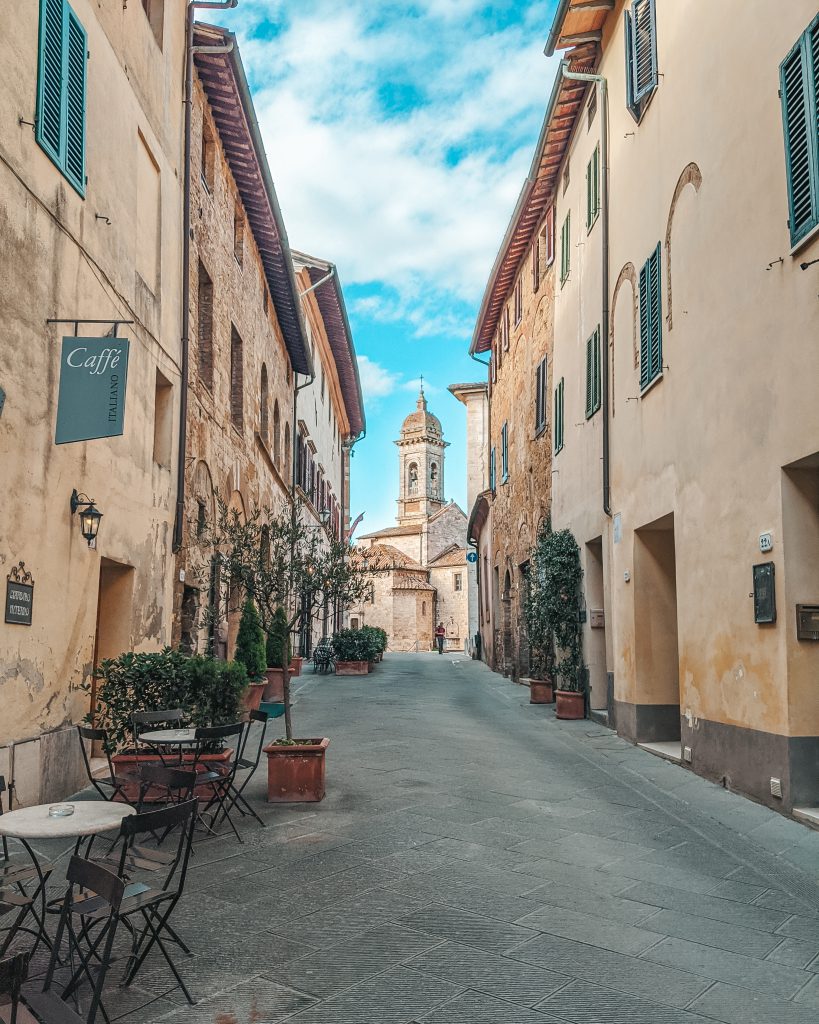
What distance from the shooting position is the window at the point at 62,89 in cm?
717

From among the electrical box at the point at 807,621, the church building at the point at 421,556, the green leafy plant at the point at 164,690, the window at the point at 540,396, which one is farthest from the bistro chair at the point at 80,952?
the church building at the point at 421,556

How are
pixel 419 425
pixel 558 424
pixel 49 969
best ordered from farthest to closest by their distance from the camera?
pixel 419 425
pixel 558 424
pixel 49 969

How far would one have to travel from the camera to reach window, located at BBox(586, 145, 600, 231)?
13359 mm

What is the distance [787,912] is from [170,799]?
13.7 ft

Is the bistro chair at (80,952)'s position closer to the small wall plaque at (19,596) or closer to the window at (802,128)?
the small wall plaque at (19,596)

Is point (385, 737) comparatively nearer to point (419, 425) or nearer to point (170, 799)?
point (170, 799)

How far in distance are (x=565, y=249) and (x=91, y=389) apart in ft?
36.0

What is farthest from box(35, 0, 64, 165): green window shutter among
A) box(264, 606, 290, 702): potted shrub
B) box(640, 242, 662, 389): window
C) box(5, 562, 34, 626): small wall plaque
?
box(264, 606, 290, 702): potted shrub

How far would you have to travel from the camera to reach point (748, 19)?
7.48 meters

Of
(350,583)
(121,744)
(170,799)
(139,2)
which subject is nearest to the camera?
(170,799)

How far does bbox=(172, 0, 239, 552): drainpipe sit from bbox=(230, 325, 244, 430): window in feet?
13.1

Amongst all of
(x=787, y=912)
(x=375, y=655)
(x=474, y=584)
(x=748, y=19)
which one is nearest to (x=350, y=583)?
(x=787, y=912)

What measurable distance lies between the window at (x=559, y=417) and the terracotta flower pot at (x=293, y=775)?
9.56 meters

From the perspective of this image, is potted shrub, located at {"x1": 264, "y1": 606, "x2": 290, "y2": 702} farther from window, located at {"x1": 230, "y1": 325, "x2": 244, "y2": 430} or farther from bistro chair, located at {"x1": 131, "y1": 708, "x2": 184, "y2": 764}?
bistro chair, located at {"x1": 131, "y1": 708, "x2": 184, "y2": 764}
